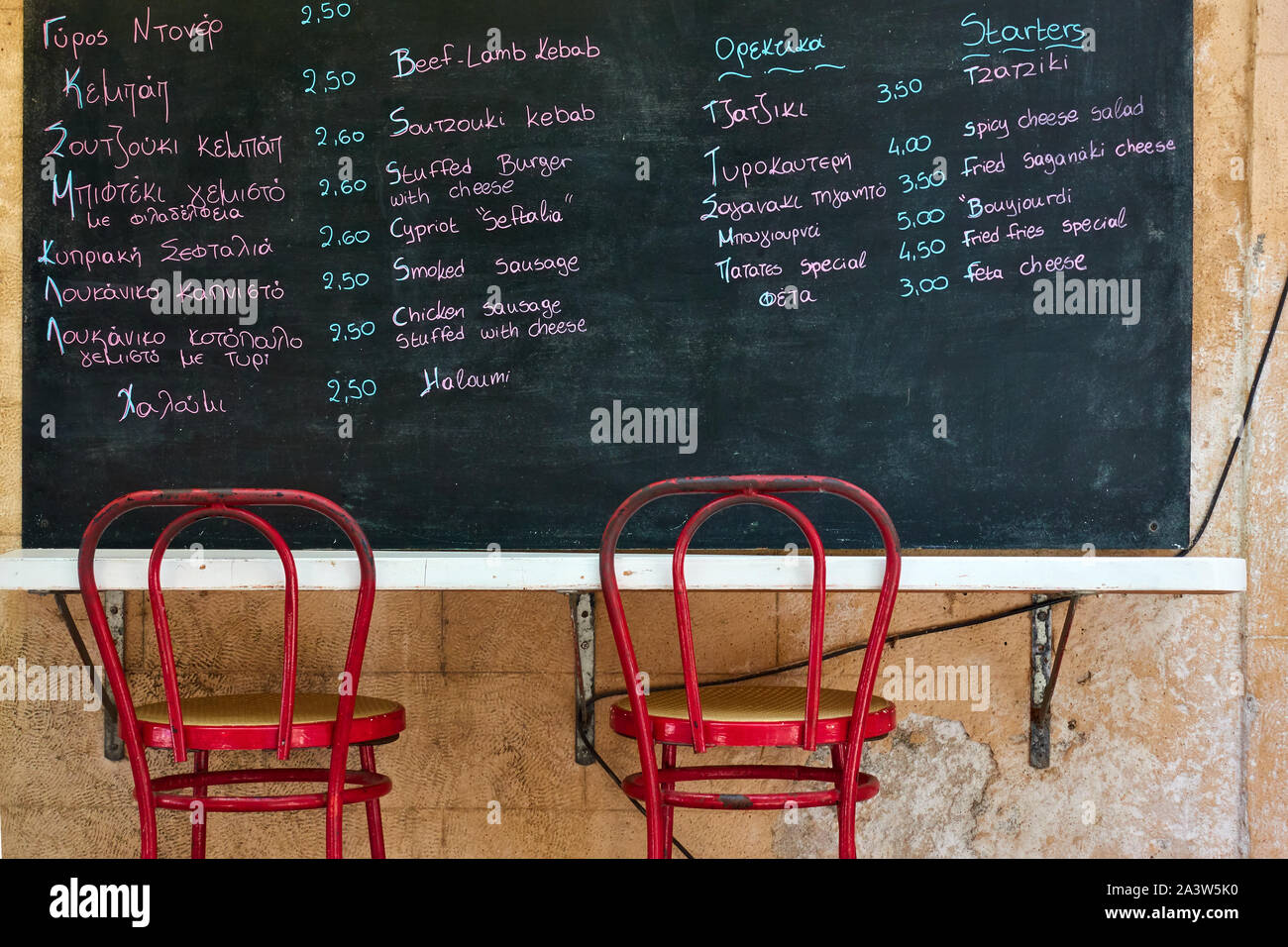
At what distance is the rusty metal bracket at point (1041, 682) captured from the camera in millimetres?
2613

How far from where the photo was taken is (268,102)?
8.37 ft

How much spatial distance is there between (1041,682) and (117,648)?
2.17 metres

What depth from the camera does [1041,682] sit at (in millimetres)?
2615

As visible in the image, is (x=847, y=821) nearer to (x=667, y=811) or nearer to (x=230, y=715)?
(x=667, y=811)

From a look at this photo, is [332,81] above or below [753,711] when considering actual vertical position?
above

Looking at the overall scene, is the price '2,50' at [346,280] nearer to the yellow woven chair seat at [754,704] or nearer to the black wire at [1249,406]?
the yellow woven chair seat at [754,704]

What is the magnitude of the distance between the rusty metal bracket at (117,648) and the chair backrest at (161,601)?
0.78 metres

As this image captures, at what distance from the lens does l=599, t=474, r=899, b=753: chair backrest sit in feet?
5.89

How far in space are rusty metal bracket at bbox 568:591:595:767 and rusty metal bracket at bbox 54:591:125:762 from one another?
3.43ft

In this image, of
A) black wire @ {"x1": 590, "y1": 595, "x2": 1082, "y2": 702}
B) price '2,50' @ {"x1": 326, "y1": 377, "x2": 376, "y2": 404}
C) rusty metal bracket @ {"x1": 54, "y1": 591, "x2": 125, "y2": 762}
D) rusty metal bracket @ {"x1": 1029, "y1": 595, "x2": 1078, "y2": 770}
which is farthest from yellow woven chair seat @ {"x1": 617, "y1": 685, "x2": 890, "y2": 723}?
rusty metal bracket @ {"x1": 54, "y1": 591, "x2": 125, "y2": 762}

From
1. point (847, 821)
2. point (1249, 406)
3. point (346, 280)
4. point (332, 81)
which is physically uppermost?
point (332, 81)

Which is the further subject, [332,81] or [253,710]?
[332,81]

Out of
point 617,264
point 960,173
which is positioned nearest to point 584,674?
point 617,264

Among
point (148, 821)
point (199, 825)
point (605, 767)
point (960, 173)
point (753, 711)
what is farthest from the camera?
point (605, 767)
